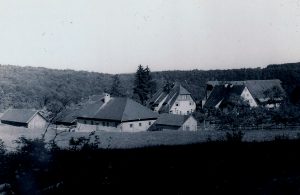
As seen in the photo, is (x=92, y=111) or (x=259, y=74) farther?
(x=259, y=74)

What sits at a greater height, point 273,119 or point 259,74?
point 259,74

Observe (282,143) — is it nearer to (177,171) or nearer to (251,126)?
(177,171)

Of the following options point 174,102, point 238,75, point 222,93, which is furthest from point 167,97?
point 238,75

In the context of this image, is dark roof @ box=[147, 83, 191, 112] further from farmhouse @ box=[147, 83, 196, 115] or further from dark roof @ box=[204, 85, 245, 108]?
dark roof @ box=[204, 85, 245, 108]

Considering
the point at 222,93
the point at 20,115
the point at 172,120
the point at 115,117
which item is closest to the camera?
the point at 172,120

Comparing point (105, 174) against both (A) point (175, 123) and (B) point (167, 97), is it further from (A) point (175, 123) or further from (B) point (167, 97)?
(B) point (167, 97)

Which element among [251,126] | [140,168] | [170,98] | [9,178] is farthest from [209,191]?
[170,98]
